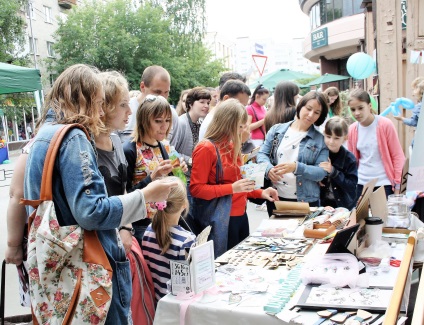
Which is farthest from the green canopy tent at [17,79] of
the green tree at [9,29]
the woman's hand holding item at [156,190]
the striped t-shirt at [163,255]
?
the green tree at [9,29]

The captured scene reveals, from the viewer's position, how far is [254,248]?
2.48 metres

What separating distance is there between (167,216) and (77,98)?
839 millimetres

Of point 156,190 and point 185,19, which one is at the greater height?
point 185,19

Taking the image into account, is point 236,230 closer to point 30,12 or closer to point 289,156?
point 289,156

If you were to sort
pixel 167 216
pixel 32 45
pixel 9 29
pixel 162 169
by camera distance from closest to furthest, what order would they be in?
pixel 167 216 < pixel 162 169 < pixel 9 29 < pixel 32 45

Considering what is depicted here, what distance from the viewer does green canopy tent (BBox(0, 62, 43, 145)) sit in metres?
5.65

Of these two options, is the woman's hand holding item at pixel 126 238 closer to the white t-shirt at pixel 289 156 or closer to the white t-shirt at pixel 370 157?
the white t-shirt at pixel 289 156

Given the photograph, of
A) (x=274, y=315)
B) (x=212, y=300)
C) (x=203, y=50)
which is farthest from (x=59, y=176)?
(x=203, y=50)

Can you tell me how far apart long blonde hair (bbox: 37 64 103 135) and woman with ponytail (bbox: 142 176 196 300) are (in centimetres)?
68

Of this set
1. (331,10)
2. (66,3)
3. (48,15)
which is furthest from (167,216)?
(66,3)

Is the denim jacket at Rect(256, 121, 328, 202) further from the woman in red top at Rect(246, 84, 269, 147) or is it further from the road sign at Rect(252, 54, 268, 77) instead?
the road sign at Rect(252, 54, 268, 77)

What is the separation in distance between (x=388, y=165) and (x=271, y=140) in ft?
3.79

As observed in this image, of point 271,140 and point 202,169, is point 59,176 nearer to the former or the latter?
point 202,169

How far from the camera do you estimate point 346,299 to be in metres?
1.71
